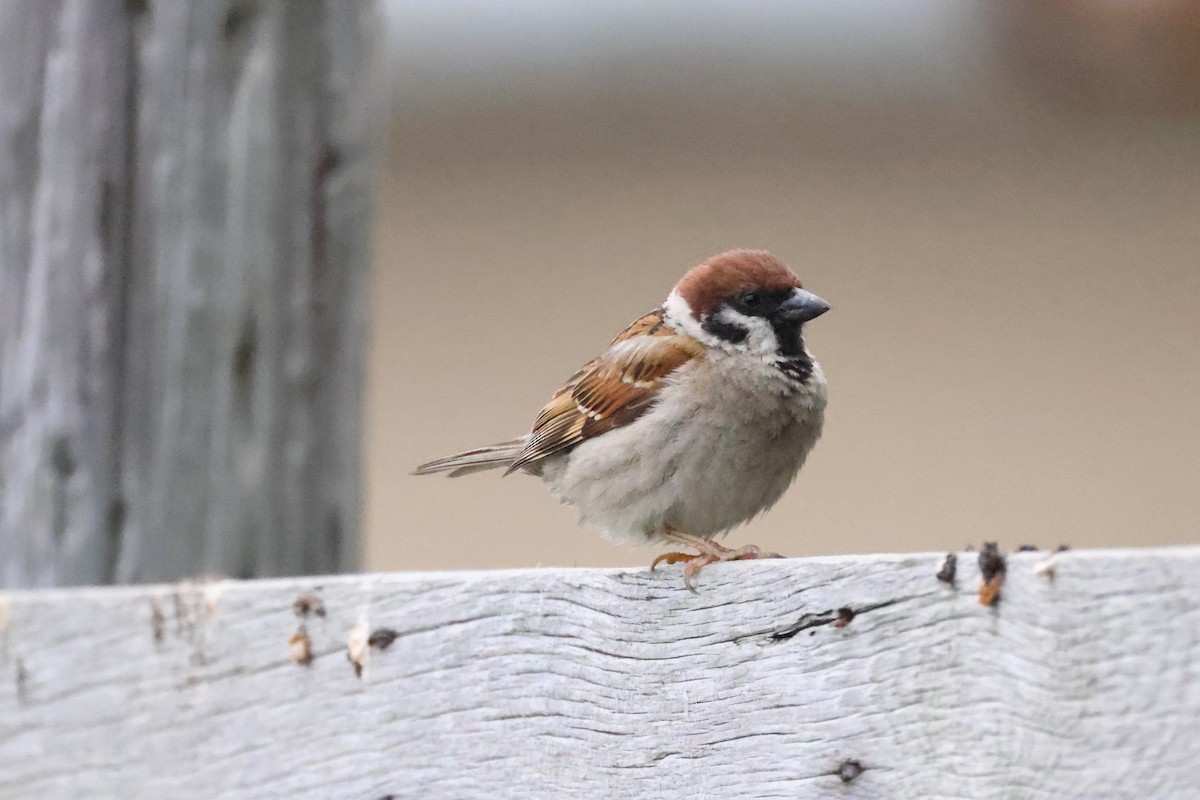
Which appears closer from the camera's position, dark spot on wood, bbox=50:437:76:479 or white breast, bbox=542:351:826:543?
dark spot on wood, bbox=50:437:76:479

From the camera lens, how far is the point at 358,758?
1778 mm

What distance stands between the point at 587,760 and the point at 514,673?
144mm

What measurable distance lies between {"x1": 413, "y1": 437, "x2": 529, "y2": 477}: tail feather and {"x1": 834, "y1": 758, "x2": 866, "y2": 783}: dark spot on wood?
67.1 inches

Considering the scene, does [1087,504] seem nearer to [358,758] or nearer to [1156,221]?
[1156,221]

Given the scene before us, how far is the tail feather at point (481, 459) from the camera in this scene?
3033 millimetres

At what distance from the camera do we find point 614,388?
103 inches

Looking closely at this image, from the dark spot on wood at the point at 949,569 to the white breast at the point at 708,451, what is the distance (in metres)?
1.10

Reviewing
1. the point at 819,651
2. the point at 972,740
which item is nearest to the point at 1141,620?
the point at 972,740

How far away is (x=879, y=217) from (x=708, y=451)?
2.27m

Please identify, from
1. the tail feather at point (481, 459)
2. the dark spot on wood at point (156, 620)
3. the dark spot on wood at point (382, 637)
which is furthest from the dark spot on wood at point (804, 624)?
the tail feather at point (481, 459)

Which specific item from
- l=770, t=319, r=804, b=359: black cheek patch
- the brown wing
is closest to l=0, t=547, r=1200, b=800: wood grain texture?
the brown wing

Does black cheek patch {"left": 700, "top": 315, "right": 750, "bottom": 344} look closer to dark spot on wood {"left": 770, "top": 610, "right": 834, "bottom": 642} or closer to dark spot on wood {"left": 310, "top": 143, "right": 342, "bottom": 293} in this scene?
dark spot on wood {"left": 310, "top": 143, "right": 342, "bottom": 293}

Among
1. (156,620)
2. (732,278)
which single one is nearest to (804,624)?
(156,620)

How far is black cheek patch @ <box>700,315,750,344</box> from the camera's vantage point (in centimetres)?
253
